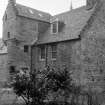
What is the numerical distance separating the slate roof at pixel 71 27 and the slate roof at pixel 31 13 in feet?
12.3

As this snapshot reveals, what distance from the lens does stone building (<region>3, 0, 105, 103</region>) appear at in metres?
22.1

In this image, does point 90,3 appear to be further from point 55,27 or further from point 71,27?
point 55,27

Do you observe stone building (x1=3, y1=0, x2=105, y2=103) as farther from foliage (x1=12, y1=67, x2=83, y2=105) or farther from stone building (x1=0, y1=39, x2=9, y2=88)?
foliage (x1=12, y1=67, x2=83, y2=105)

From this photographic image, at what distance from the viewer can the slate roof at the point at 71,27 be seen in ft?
81.8

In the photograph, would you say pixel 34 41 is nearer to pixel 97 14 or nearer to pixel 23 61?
pixel 23 61

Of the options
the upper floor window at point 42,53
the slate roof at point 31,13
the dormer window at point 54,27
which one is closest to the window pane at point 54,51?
the upper floor window at point 42,53

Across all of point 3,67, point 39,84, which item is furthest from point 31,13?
point 39,84

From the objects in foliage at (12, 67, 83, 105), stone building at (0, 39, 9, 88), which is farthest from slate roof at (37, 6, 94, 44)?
foliage at (12, 67, 83, 105)

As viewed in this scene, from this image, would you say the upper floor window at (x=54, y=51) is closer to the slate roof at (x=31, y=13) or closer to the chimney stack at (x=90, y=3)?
the chimney stack at (x=90, y=3)

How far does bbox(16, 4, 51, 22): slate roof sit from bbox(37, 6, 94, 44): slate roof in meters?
3.75

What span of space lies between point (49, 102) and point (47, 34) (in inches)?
521

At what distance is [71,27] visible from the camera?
2677 cm

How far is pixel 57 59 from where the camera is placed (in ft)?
85.1

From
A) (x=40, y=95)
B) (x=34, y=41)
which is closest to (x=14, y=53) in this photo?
(x=34, y=41)
